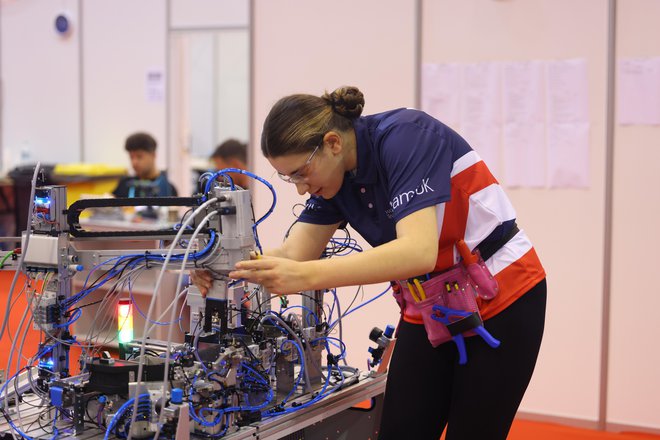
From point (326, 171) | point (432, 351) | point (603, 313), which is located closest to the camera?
point (326, 171)

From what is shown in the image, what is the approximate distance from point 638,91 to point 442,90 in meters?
0.80

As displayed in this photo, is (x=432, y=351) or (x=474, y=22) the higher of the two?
(x=474, y=22)

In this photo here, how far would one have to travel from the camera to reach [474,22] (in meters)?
3.39

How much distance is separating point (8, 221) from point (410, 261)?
6.94m

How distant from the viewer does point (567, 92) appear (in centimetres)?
328

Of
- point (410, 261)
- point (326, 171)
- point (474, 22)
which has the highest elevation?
point (474, 22)

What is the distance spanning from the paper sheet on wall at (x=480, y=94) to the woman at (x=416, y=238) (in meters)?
1.67

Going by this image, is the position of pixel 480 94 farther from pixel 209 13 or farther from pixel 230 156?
pixel 209 13

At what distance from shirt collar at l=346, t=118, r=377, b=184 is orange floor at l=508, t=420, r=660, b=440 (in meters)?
1.91

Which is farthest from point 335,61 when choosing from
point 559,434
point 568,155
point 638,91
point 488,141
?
point 559,434

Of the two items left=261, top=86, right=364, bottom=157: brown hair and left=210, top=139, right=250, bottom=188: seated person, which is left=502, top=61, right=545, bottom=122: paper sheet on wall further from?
left=261, top=86, right=364, bottom=157: brown hair

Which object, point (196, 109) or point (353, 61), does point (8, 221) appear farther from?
point (353, 61)

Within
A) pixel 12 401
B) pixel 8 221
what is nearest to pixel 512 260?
pixel 12 401

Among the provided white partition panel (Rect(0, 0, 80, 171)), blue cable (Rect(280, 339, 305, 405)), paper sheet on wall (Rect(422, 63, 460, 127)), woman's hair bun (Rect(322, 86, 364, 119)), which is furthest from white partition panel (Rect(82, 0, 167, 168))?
woman's hair bun (Rect(322, 86, 364, 119))
